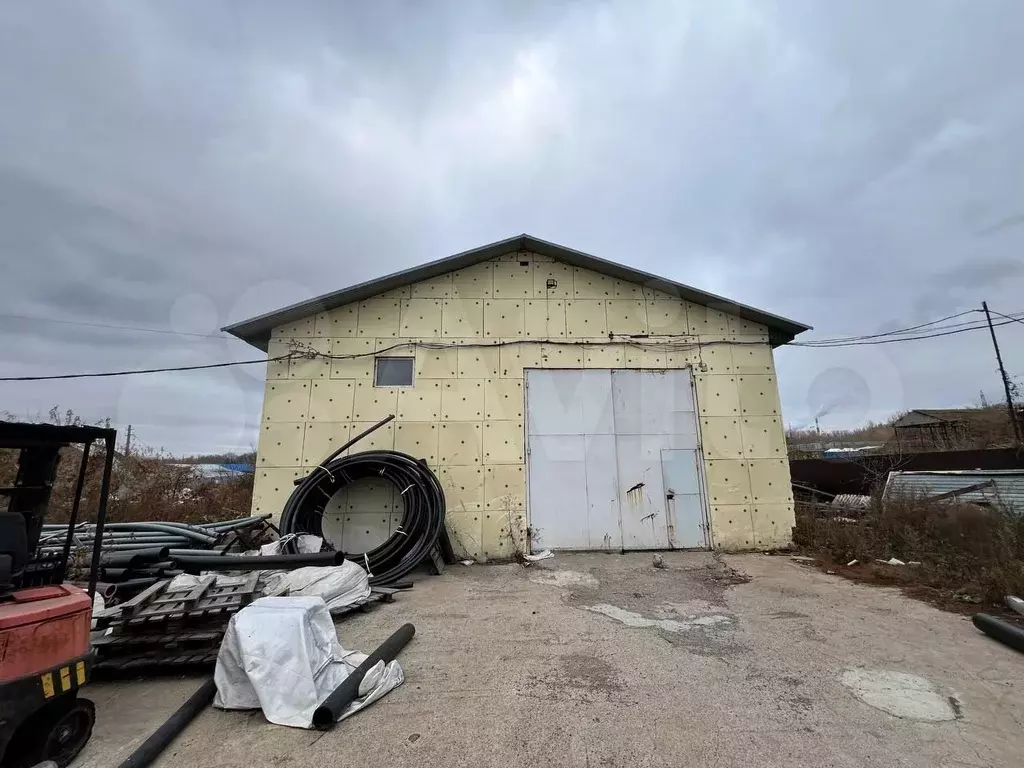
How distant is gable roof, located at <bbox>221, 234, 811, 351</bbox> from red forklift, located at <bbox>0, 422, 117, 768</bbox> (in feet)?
16.1

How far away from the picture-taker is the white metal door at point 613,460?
6.87m

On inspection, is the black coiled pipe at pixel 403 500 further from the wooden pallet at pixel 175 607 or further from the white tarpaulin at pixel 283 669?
the white tarpaulin at pixel 283 669

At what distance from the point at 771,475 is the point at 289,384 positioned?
7.73 metres

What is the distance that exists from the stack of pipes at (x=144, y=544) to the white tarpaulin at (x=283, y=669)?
219cm

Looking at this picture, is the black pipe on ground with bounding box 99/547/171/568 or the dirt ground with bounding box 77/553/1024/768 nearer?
the dirt ground with bounding box 77/553/1024/768

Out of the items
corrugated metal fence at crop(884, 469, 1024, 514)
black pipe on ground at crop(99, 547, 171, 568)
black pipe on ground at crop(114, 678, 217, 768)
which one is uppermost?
corrugated metal fence at crop(884, 469, 1024, 514)

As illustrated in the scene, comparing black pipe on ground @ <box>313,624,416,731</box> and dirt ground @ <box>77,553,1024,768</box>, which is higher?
black pipe on ground @ <box>313,624,416,731</box>

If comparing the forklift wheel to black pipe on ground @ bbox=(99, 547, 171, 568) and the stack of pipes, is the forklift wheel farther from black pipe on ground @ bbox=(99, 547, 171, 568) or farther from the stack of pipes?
black pipe on ground @ bbox=(99, 547, 171, 568)

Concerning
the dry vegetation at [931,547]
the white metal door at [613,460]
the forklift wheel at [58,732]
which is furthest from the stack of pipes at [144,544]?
the dry vegetation at [931,547]

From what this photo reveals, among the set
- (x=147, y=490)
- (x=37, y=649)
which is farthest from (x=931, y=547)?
(x=147, y=490)

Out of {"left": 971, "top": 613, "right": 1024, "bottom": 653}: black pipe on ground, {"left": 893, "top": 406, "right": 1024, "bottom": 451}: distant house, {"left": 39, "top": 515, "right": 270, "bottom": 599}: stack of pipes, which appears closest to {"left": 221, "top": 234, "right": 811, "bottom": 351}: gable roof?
{"left": 39, "top": 515, "right": 270, "bottom": 599}: stack of pipes

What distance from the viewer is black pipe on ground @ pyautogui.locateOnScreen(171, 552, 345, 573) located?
461 cm

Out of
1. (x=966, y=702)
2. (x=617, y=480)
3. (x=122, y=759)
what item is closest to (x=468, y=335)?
(x=617, y=480)

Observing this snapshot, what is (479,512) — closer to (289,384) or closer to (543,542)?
(543,542)
